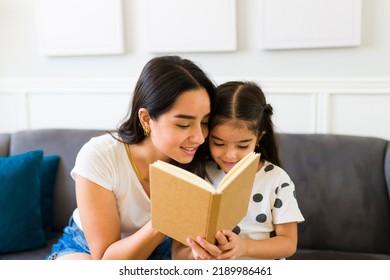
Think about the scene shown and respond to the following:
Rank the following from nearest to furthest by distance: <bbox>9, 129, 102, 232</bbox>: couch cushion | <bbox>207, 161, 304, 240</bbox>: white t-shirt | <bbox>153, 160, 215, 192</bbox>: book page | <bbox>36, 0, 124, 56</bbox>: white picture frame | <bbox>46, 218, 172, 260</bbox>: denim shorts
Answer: <bbox>153, 160, 215, 192</bbox>: book page, <bbox>207, 161, 304, 240</bbox>: white t-shirt, <bbox>46, 218, 172, 260</bbox>: denim shorts, <bbox>9, 129, 102, 232</bbox>: couch cushion, <bbox>36, 0, 124, 56</bbox>: white picture frame

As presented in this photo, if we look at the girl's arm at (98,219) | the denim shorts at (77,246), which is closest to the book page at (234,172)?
the girl's arm at (98,219)

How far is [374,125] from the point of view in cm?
202

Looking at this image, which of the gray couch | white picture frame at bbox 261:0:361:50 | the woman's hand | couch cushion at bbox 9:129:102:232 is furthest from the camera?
couch cushion at bbox 9:129:102:232

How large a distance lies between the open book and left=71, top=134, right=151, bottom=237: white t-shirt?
313mm

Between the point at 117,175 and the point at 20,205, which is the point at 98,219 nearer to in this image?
the point at 117,175

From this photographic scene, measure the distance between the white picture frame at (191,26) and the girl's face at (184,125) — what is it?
34.4 inches

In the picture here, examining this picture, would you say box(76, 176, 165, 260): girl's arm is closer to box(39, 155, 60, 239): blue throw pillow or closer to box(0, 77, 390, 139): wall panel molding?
box(39, 155, 60, 239): blue throw pillow

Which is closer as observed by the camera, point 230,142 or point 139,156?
point 230,142

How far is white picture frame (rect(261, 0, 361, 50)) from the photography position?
194 cm

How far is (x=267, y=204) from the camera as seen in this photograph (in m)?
1.37

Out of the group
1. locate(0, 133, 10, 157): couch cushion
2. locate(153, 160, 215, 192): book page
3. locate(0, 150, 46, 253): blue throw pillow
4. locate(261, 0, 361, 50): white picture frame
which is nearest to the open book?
locate(153, 160, 215, 192): book page

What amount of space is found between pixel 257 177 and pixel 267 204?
87 mm

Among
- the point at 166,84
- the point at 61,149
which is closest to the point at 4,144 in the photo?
the point at 61,149

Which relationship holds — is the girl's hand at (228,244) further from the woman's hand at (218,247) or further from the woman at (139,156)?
the woman at (139,156)
